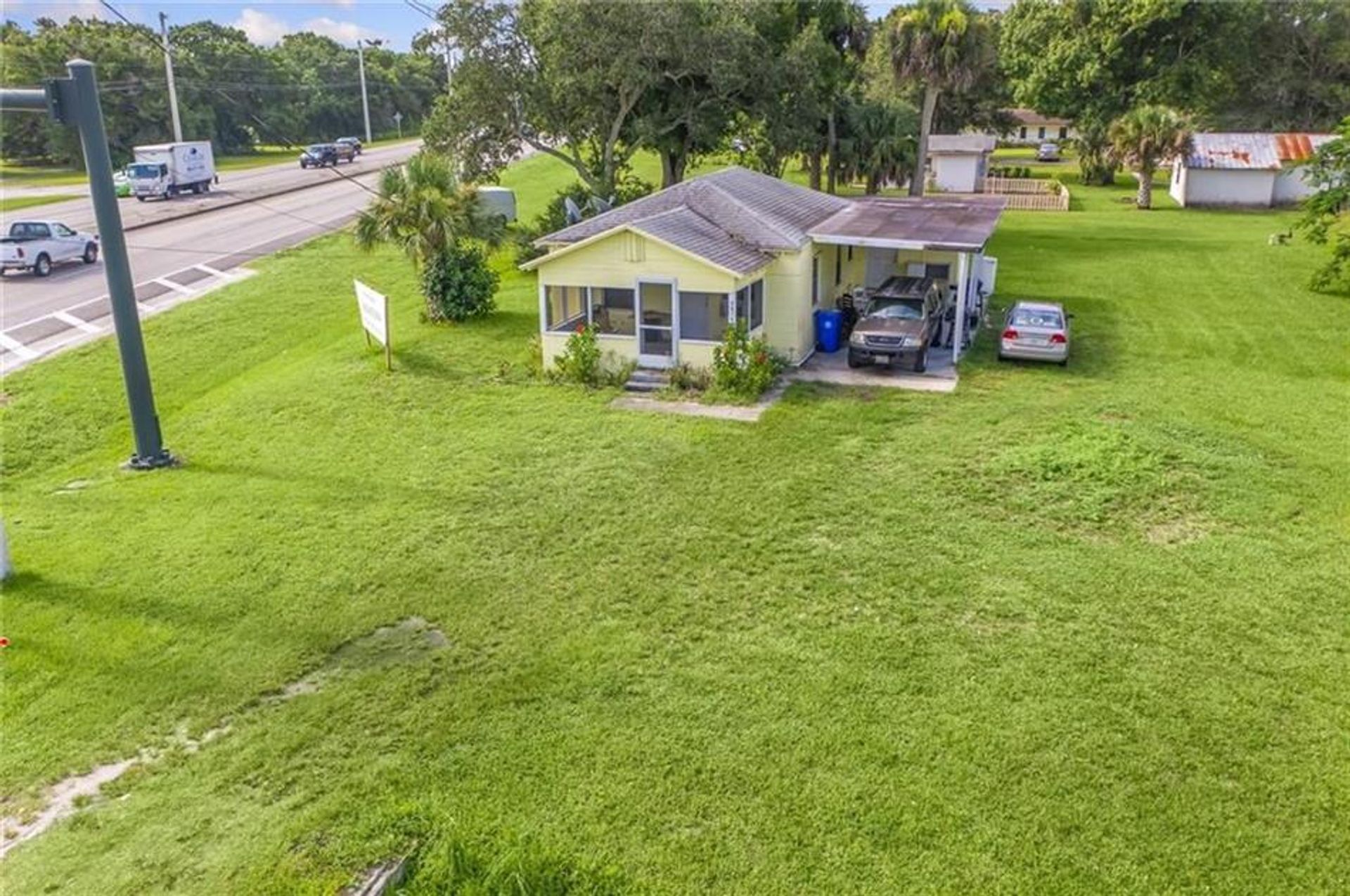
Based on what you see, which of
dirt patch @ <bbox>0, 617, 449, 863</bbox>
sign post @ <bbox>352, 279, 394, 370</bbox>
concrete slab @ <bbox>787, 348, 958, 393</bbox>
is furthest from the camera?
sign post @ <bbox>352, 279, 394, 370</bbox>

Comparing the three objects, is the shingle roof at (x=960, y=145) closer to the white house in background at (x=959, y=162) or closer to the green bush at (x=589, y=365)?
the white house in background at (x=959, y=162)

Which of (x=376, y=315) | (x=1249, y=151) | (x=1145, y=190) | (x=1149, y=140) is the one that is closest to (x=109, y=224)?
(x=376, y=315)

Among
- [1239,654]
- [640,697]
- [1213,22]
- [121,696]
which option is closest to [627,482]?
[640,697]

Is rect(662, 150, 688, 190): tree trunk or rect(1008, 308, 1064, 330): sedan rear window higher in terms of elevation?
rect(662, 150, 688, 190): tree trunk

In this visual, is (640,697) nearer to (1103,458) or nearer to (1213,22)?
(1103,458)

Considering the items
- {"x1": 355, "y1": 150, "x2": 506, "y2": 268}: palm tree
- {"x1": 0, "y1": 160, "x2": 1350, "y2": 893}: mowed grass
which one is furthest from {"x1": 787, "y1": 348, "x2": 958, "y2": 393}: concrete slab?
{"x1": 355, "y1": 150, "x2": 506, "y2": 268}: palm tree

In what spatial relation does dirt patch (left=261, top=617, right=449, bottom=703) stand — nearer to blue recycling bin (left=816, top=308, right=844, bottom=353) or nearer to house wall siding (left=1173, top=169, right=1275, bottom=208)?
blue recycling bin (left=816, top=308, right=844, bottom=353)
